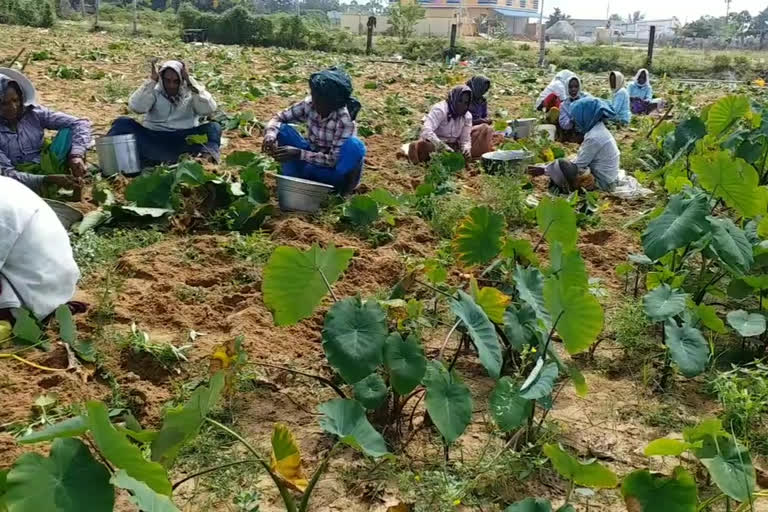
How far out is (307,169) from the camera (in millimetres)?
5086

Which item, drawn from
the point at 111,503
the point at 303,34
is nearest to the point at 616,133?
the point at 111,503

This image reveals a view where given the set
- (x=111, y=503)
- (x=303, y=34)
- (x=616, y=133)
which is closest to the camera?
(x=111, y=503)

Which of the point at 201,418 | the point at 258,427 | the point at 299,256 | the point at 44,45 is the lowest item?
the point at 258,427

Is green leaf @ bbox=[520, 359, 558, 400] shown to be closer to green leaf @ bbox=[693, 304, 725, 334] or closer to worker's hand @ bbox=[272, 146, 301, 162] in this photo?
green leaf @ bbox=[693, 304, 725, 334]

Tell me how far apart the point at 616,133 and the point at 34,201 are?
23.2ft

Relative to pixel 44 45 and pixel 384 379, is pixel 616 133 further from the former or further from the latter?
pixel 44 45

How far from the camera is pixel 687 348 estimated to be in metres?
2.80

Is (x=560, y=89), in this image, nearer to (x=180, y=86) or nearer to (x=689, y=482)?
(x=180, y=86)

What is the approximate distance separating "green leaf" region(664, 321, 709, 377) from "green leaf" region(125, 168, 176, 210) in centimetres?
287

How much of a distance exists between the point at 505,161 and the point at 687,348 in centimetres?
328

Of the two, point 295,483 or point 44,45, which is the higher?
point 44,45

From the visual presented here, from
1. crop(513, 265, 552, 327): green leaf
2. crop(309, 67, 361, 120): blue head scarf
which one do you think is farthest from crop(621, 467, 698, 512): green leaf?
crop(309, 67, 361, 120): blue head scarf

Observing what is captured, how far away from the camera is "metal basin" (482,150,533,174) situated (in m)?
5.89

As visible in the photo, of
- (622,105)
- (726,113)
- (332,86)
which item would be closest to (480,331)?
(332,86)
